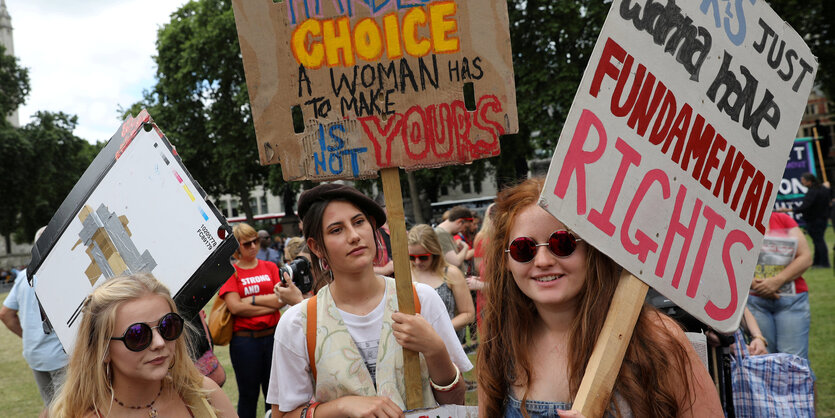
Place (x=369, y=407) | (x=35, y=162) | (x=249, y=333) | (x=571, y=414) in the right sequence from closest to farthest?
(x=571, y=414)
(x=369, y=407)
(x=249, y=333)
(x=35, y=162)

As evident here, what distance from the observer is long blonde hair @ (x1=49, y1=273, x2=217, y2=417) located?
2.17m

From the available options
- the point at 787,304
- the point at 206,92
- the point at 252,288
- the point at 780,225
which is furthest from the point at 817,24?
the point at 206,92

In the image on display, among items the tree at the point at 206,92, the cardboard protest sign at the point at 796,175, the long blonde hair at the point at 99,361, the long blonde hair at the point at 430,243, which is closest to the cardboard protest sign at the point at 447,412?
the long blonde hair at the point at 99,361

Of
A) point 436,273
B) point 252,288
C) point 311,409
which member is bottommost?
point 436,273

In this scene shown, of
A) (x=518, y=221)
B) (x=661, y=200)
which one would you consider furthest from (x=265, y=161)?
(x=661, y=200)

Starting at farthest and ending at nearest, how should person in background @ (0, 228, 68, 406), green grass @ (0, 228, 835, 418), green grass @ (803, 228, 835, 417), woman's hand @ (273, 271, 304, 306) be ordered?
green grass @ (0, 228, 835, 418)
green grass @ (803, 228, 835, 417)
person in background @ (0, 228, 68, 406)
woman's hand @ (273, 271, 304, 306)

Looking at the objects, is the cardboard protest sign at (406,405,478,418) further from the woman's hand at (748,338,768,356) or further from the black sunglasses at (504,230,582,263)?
the woman's hand at (748,338,768,356)

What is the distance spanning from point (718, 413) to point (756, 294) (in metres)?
3.54

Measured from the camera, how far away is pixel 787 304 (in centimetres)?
475

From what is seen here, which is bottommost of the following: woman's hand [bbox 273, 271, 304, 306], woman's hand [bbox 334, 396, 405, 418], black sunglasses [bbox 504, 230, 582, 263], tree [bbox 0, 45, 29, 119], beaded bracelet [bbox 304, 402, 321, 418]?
woman's hand [bbox 273, 271, 304, 306]

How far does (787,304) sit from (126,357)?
170 inches

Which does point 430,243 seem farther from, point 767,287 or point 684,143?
point 684,143

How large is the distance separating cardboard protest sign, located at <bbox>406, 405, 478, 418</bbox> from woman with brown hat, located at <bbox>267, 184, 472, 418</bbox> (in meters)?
0.07

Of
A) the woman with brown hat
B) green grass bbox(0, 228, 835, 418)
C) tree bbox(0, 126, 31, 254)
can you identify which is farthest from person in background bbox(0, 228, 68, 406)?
tree bbox(0, 126, 31, 254)
